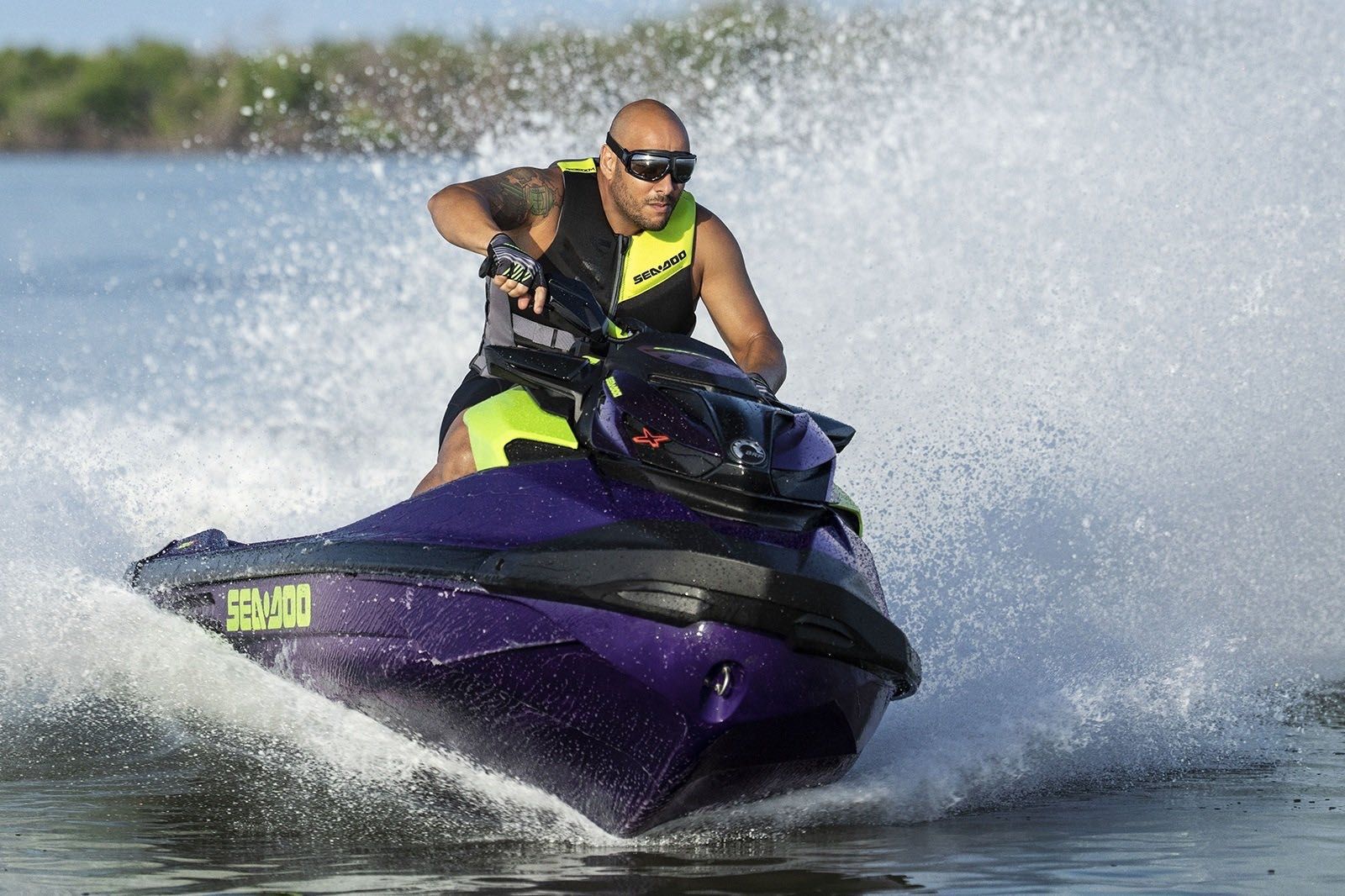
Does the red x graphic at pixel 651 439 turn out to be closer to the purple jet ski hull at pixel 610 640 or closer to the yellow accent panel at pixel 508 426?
the purple jet ski hull at pixel 610 640

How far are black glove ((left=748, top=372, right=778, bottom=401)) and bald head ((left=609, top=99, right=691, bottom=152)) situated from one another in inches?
26.3

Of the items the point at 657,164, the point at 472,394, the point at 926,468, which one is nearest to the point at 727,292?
the point at 657,164

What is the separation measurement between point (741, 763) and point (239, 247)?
17.4m

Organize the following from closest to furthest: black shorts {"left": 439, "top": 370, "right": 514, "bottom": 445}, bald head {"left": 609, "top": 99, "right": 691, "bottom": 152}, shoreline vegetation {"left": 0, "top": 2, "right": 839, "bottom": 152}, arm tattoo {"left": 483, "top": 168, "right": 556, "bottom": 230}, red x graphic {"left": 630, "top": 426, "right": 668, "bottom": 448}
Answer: red x graphic {"left": 630, "top": 426, "right": 668, "bottom": 448} < bald head {"left": 609, "top": 99, "right": 691, "bottom": 152} < black shorts {"left": 439, "top": 370, "right": 514, "bottom": 445} < arm tattoo {"left": 483, "top": 168, "right": 556, "bottom": 230} < shoreline vegetation {"left": 0, "top": 2, "right": 839, "bottom": 152}

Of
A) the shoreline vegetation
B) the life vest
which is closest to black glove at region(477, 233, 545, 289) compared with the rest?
the life vest

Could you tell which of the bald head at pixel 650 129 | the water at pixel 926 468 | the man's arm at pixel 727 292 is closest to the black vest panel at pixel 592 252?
the man's arm at pixel 727 292

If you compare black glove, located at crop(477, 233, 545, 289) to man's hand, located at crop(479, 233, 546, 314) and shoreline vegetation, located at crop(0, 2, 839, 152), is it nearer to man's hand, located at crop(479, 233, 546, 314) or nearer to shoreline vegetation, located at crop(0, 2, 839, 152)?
man's hand, located at crop(479, 233, 546, 314)

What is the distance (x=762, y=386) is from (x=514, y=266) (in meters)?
0.67

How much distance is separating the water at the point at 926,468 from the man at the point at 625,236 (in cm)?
112

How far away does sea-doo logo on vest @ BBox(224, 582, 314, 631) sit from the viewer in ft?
14.8

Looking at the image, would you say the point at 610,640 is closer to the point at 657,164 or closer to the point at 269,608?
the point at 269,608

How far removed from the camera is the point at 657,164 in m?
4.60

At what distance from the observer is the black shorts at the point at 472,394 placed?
4766 millimetres

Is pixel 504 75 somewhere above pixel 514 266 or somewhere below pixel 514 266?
above
